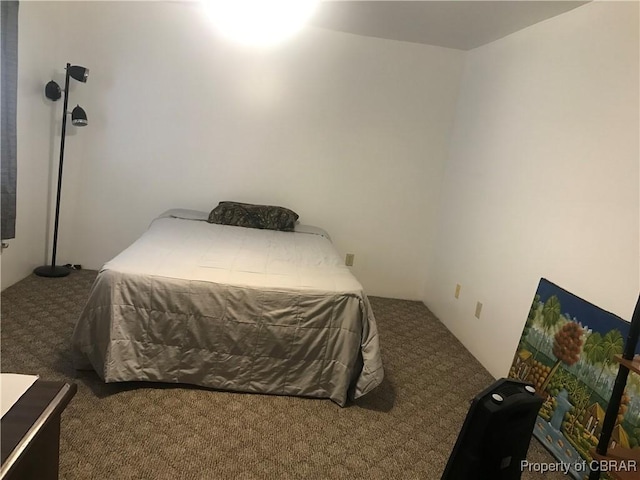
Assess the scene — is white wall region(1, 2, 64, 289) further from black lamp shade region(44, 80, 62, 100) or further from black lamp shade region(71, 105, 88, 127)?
black lamp shade region(71, 105, 88, 127)

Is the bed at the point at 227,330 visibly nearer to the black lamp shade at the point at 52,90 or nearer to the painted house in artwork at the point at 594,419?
the painted house in artwork at the point at 594,419

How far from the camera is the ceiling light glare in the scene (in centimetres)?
345

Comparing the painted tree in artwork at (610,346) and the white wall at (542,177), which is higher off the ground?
the white wall at (542,177)

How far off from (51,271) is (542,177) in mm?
3362

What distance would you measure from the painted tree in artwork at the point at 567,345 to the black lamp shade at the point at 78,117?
10.7 ft

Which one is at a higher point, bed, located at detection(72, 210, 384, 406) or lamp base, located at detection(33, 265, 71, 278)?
bed, located at detection(72, 210, 384, 406)

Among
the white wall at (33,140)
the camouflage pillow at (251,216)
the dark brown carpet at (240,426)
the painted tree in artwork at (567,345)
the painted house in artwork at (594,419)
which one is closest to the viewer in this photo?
the dark brown carpet at (240,426)

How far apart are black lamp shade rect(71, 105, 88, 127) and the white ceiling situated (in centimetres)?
175

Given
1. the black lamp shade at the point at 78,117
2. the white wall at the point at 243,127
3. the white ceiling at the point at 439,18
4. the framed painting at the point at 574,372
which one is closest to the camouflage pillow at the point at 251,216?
the white wall at the point at 243,127

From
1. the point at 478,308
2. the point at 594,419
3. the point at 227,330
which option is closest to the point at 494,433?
the point at 594,419

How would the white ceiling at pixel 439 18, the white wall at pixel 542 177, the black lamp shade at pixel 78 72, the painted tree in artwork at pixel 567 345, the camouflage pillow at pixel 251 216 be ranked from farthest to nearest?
the camouflage pillow at pixel 251 216 < the black lamp shade at pixel 78 72 < the white ceiling at pixel 439 18 < the painted tree in artwork at pixel 567 345 < the white wall at pixel 542 177

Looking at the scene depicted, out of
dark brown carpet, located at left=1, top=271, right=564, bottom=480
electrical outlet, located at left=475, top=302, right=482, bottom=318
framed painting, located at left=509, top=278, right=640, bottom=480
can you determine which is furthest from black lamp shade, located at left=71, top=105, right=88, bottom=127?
framed painting, located at left=509, top=278, right=640, bottom=480

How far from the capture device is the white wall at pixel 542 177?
2109 mm

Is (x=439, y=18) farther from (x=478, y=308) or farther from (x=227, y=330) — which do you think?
(x=227, y=330)
